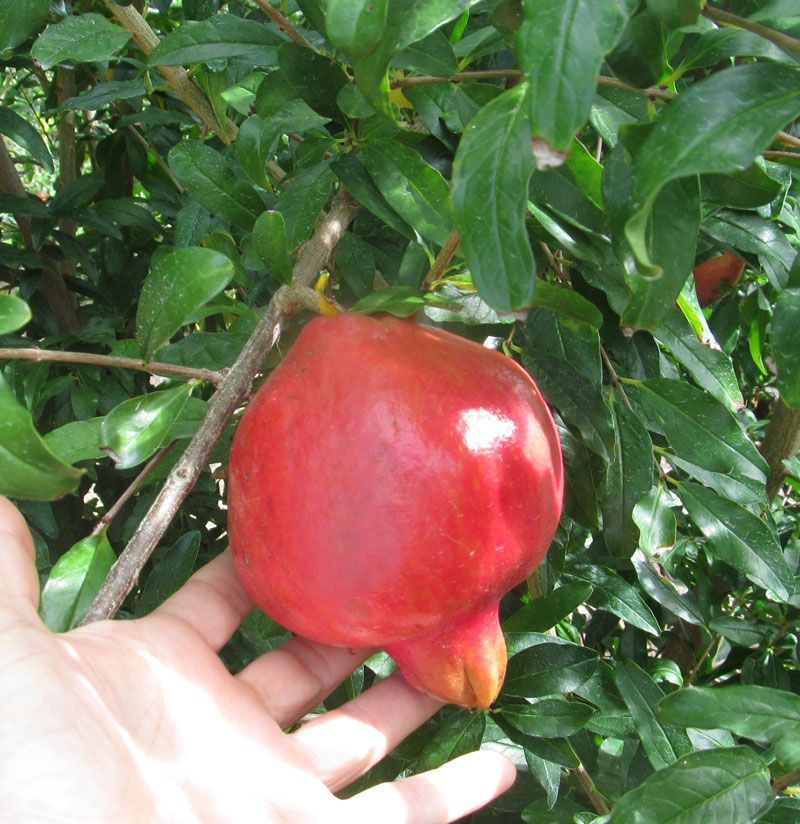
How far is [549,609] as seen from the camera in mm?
1019

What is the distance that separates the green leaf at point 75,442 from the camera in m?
0.94

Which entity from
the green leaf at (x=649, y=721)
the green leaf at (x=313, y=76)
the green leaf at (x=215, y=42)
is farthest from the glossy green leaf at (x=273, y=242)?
the green leaf at (x=649, y=721)

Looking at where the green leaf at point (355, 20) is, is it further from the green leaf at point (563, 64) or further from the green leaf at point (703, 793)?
the green leaf at point (703, 793)

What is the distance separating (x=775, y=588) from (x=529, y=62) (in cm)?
73

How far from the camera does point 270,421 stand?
2.52 feet

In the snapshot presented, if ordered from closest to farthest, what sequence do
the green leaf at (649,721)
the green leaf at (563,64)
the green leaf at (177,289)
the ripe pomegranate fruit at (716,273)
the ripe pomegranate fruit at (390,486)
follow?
the green leaf at (563,64)
the ripe pomegranate fruit at (390,486)
the green leaf at (177,289)
the green leaf at (649,721)
the ripe pomegranate fruit at (716,273)

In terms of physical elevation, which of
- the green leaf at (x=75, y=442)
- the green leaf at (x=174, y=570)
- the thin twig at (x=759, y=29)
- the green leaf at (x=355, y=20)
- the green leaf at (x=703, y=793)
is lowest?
the green leaf at (x=174, y=570)

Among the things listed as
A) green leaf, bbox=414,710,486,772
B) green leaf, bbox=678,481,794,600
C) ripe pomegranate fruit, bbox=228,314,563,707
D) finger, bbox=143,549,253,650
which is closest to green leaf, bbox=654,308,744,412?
green leaf, bbox=678,481,794,600

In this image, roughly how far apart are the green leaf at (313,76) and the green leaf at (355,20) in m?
0.23

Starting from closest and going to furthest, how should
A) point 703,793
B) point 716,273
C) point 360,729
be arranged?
point 703,793 → point 360,729 → point 716,273

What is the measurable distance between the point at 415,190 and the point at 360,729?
1.96 feet

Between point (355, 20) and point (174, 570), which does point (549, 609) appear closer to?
point (174, 570)

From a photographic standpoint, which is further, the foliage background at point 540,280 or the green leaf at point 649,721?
the green leaf at point 649,721

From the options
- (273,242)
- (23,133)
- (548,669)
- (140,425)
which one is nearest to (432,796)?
(548,669)
